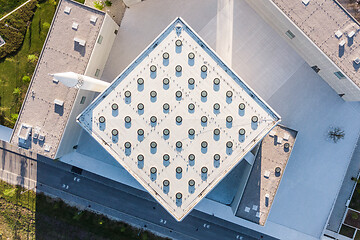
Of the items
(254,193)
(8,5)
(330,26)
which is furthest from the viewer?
(8,5)

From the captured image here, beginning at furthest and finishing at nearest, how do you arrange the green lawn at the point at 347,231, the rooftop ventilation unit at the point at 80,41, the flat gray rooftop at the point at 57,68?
1. the green lawn at the point at 347,231
2. the flat gray rooftop at the point at 57,68
3. the rooftop ventilation unit at the point at 80,41

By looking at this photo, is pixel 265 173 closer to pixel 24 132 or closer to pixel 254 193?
pixel 254 193

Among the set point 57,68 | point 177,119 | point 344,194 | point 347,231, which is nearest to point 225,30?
point 177,119

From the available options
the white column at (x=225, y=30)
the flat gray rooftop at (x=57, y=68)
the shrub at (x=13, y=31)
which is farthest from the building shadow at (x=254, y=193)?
the shrub at (x=13, y=31)

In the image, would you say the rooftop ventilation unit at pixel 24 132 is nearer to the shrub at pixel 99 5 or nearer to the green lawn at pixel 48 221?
the green lawn at pixel 48 221

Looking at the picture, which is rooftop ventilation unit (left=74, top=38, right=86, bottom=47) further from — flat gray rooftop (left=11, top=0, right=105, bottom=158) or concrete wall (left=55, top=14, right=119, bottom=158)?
concrete wall (left=55, top=14, right=119, bottom=158)

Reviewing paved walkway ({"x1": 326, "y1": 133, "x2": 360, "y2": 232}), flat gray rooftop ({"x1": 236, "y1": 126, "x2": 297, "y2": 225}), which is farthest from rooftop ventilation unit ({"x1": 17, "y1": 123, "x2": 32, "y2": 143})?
paved walkway ({"x1": 326, "y1": 133, "x2": 360, "y2": 232})
